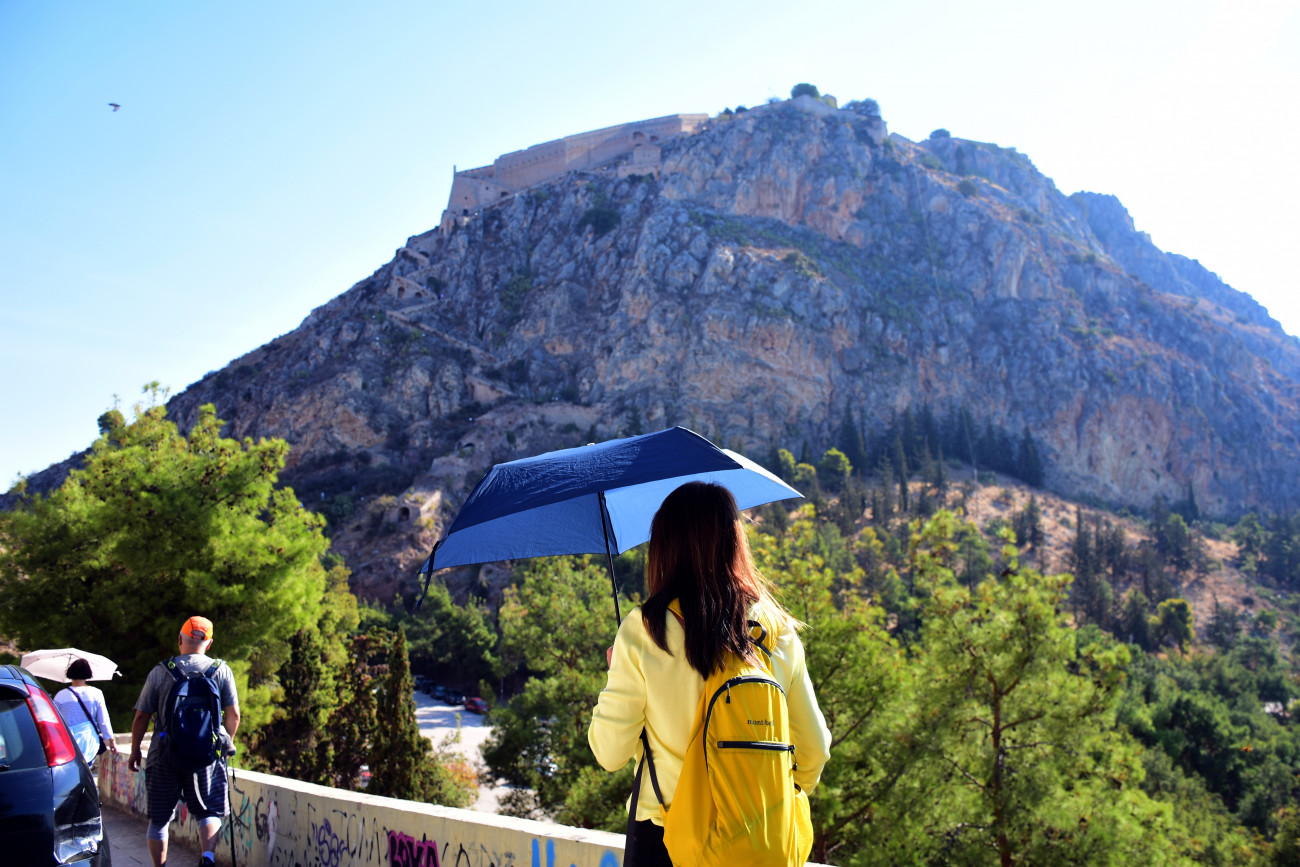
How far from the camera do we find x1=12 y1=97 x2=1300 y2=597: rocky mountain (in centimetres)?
6184

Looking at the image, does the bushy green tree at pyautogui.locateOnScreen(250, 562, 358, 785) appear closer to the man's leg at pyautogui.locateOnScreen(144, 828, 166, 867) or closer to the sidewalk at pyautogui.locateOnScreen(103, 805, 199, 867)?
the sidewalk at pyautogui.locateOnScreen(103, 805, 199, 867)

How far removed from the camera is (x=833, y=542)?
1724 inches

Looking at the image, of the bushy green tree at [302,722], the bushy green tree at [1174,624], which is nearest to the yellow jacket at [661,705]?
the bushy green tree at [302,722]

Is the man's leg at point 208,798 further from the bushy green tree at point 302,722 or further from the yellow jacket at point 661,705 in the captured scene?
the bushy green tree at point 302,722

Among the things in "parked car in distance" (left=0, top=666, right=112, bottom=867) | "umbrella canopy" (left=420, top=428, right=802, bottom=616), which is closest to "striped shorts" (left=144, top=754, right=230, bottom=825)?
"parked car in distance" (left=0, top=666, right=112, bottom=867)

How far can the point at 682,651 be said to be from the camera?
1792mm

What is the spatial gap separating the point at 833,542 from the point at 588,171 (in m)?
54.8

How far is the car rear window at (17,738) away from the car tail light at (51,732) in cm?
2

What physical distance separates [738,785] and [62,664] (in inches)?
289

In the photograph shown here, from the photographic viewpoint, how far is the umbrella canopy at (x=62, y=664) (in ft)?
20.2

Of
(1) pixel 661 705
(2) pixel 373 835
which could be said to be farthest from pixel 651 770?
(2) pixel 373 835

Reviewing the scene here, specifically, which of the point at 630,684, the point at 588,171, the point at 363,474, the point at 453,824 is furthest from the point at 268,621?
the point at 588,171

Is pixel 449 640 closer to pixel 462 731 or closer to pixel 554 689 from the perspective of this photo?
pixel 462 731

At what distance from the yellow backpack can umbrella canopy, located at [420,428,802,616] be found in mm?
991
